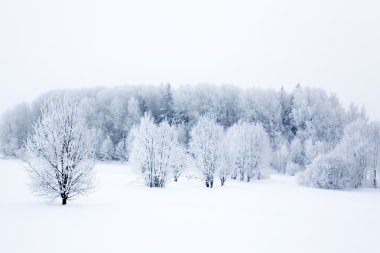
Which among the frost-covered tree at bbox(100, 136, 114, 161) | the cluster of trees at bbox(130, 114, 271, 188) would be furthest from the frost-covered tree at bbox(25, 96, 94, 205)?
the frost-covered tree at bbox(100, 136, 114, 161)

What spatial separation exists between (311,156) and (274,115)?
24875mm

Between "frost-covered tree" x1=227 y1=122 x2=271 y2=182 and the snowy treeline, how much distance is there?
17 cm

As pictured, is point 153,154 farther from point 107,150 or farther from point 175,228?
point 107,150

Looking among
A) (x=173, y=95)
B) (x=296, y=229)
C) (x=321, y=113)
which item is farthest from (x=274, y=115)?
(x=296, y=229)

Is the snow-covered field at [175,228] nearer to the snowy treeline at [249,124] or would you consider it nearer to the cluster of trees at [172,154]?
the cluster of trees at [172,154]

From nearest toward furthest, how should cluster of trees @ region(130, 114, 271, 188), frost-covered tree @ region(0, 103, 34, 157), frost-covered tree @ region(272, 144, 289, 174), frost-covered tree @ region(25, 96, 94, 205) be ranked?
frost-covered tree @ region(25, 96, 94, 205)
cluster of trees @ region(130, 114, 271, 188)
frost-covered tree @ region(272, 144, 289, 174)
frost-covered tree @ region(0, 103, 34, 157)

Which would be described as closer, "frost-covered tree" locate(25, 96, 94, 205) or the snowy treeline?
"frost-covered tree" locate(25, 96, 94, 205)

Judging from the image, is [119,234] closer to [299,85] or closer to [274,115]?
[274,115]

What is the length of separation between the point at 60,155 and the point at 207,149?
22778 mm

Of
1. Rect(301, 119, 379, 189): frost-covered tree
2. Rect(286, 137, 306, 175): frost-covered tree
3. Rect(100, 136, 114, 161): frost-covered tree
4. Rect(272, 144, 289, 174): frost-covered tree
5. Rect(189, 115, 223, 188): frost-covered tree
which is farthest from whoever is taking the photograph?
Rect(100, 136, 114, 161): frost-covered tree

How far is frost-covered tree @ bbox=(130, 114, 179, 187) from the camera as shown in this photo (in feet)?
114

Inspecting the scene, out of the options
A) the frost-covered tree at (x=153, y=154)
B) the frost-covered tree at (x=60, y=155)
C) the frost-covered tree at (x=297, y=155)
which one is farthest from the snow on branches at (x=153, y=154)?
the frost-covered tree at (x=297, y=155)

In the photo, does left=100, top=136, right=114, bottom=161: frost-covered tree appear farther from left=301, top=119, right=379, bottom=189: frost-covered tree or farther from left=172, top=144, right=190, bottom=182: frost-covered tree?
left=301, top=119, right=379, bottom=189: frost-covered tree

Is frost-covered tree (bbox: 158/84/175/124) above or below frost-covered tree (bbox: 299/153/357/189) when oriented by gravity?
above
